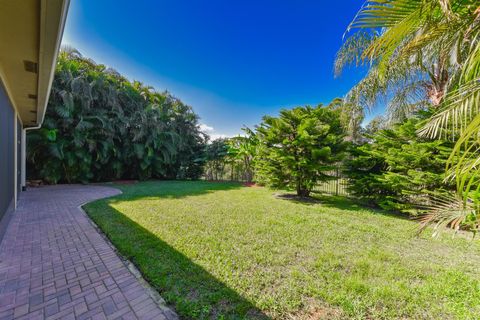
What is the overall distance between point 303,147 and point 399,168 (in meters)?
3.33

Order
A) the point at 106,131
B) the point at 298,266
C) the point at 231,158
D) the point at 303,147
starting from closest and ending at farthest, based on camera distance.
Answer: the point at 298,266 < the point at 303,147 < the point at 106,131 < the point at 231,158

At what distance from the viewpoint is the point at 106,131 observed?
41.2 feet

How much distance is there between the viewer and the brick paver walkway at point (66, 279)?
2.21 m

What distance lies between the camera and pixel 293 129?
9.01 metres

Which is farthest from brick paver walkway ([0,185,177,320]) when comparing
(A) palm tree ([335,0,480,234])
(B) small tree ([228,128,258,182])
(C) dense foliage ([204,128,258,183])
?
(C) dense foliage ([204,128,258,183])

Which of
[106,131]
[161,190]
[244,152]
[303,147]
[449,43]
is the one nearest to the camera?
[449,43]

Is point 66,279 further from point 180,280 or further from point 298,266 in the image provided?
point 298,266

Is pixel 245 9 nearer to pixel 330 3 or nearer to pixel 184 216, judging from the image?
pixel 330 3

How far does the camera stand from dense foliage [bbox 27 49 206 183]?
10922mm

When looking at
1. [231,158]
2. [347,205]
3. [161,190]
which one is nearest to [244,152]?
[231,158]

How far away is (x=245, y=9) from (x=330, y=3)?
10.8ft

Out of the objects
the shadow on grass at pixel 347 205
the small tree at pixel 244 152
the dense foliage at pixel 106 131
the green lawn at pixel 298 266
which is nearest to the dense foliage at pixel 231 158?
the small tree at pixel 244 152

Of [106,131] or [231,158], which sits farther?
[231,158]

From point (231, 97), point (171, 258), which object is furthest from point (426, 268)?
point (231, 97)
